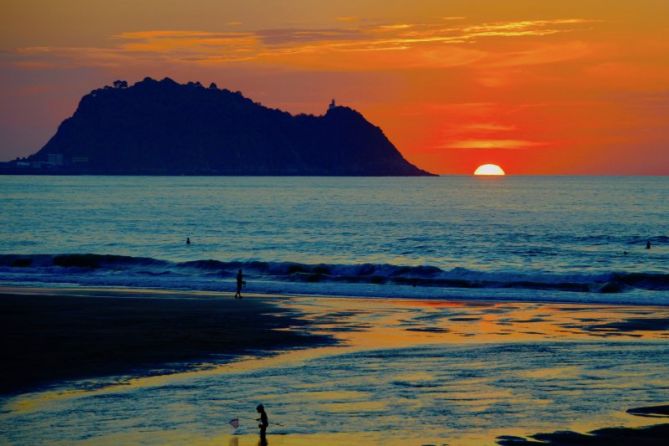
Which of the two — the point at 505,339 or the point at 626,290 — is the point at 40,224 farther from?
the point at 505,339

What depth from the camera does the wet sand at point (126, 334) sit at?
2619cm

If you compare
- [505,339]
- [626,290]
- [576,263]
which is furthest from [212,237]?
[505,339]

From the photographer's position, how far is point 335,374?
25.0 m

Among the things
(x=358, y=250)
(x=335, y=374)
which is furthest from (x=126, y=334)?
(x=358, y=250)

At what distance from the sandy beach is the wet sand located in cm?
8

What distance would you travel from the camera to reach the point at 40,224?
113m

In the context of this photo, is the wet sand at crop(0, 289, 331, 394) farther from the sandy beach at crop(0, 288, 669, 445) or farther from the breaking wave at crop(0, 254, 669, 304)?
the breaking wave at crop(0, 254, 669, 304)

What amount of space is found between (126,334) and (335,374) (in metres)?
10.0

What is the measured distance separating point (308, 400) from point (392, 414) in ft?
7.36

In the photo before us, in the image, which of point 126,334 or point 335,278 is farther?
point 335,278

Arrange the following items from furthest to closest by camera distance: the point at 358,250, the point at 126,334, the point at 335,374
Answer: the point at 358,250
the point at 126,334
the point at 335,374

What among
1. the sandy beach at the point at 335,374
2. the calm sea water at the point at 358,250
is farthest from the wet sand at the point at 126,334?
the calm sea water at the point at 358,250

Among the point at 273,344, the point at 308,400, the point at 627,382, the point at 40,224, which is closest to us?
the point at 308,400

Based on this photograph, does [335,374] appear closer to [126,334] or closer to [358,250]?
[126,334]
